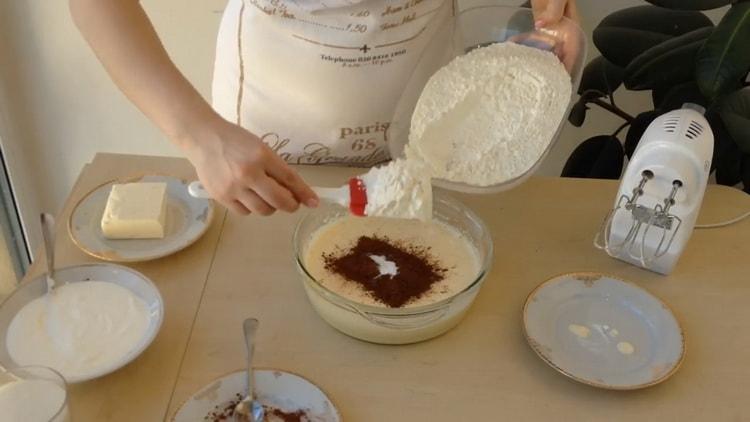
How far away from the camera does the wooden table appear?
96 cm

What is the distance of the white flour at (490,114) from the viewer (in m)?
1.10

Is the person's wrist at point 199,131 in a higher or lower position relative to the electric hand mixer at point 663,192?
higher

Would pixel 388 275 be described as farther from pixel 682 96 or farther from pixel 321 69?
pixel 682 96

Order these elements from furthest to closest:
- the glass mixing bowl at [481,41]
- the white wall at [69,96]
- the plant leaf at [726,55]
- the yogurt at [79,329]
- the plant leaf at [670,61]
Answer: the white wall at [69,96]
the plant leaf at [670,61]
the plant leaf at [726,55]
the glass mixing bowl at [481,41]
the yogurt at [79,329]

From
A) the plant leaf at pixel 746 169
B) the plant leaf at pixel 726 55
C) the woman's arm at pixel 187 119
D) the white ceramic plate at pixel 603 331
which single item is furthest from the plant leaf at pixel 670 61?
the woman's arm at pixel 187 119

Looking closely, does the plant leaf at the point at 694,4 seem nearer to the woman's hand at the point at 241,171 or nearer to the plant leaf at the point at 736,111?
the plant leaf at the point at 736,111

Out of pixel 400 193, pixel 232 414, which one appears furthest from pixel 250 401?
pixel 400 193

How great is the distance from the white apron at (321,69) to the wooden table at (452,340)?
0.19m

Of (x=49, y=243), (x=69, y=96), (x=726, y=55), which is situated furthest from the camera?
(x=69, y=96)

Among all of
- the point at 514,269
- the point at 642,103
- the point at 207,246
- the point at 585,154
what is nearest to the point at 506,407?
the point at 514,269

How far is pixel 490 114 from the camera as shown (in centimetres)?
115

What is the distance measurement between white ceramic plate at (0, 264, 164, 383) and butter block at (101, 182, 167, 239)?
3.6 inches

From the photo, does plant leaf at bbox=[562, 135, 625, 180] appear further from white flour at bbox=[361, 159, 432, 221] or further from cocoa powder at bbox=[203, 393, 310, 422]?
cocoa powder at bbox=[203, 393, 310, 422]

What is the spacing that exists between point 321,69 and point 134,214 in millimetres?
367
